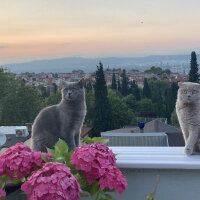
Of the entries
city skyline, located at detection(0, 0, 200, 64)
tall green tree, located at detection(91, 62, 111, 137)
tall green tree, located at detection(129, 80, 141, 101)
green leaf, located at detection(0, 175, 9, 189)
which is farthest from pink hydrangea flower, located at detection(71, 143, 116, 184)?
tall green tree, located at detection(129, 80, 141, 101)

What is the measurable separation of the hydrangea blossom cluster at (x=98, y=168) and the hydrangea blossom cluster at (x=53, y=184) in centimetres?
12

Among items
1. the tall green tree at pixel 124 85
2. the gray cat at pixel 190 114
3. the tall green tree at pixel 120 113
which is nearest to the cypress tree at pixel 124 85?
the tall green tree at pixel 124 85

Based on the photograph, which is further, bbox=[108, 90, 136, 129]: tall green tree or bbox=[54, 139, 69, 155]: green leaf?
bbox=[108, 90, 136, 129]: tall green tree

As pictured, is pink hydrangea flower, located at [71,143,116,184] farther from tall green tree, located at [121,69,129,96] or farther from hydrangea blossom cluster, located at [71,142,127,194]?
tall green tree, located at [121,69,129,96]

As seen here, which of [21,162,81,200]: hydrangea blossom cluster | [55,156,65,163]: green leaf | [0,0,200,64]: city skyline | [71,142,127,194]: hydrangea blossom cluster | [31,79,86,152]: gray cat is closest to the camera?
[21,162,81,200]: hydrangea blossom cluster

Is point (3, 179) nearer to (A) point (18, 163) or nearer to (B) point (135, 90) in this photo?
(A) point (18, 163)

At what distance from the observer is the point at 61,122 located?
1613 millimetres

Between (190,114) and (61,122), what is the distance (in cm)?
68

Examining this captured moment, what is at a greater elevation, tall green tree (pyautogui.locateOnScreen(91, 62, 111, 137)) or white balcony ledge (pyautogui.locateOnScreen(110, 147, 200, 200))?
white balcony ledge (pyautogui.locateOnScreen(110, 147, 200, 200))

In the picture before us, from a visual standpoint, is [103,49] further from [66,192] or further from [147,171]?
[66,192]

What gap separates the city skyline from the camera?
2.36 metres

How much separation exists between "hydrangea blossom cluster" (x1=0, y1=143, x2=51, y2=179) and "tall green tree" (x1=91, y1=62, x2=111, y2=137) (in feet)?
41.8

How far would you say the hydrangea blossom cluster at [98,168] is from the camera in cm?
98

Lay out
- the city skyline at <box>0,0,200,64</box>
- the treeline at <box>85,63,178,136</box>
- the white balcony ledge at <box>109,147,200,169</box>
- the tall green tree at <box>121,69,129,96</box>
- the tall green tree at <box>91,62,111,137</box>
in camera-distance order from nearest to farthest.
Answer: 1. the white balcony ledge at <box>109,147,200,169</box>
2. the city skyline at <box>0,0,200,64</box>
3. the tall green tree at <box>91,62,111,137</box>
4. the treeline at <box>85,63,178,136</box>
5. the tall green tree at <box>121,69,129,96</box>
